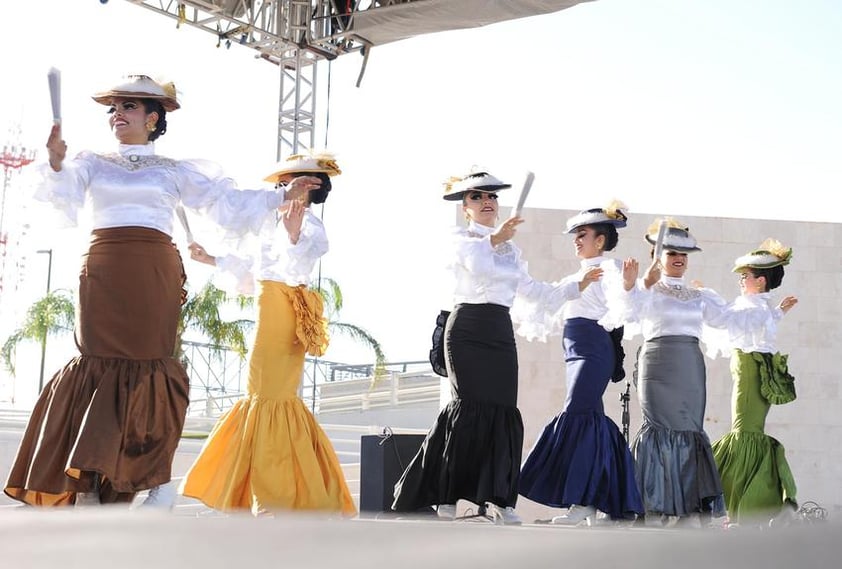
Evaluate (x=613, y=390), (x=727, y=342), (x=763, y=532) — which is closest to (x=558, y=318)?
(x=727, y=342)

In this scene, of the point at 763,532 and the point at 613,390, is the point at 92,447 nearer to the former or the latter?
the point at 763,532

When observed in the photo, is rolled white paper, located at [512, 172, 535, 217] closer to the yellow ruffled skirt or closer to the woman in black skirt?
the woman in black skirt

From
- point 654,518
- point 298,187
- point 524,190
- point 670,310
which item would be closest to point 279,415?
point 298,187

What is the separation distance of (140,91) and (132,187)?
0.41 metres

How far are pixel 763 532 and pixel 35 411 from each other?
3644 mm

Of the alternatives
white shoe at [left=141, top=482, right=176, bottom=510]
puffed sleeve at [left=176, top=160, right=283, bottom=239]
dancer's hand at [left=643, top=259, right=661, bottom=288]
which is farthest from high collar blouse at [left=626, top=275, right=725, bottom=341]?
white shoe at [left=141, top=482, right=176, bottom=510]

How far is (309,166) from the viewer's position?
208 inches

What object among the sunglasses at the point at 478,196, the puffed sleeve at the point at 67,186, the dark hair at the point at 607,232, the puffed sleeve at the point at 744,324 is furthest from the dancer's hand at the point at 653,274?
the puffed sleeve at the point at 67,186

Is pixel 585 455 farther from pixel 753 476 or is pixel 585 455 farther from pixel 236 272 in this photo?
pixel 236 272

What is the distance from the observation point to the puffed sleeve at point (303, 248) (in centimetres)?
495

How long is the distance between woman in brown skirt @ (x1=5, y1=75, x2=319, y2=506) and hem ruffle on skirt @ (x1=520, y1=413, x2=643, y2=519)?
2.17 meters

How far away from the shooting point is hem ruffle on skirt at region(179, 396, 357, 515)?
15.6ft

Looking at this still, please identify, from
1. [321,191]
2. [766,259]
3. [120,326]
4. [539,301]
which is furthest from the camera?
[766,259]

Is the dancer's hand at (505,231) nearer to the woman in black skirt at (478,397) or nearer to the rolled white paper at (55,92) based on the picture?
the woman in black skirt at (478,397)
